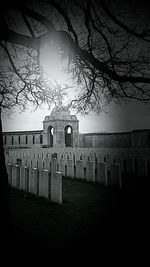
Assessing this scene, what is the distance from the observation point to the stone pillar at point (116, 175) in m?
6.35

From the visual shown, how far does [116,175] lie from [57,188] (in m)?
2.31

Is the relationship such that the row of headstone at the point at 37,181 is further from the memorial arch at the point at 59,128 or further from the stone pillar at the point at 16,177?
the memorial arch at the point at 59,128

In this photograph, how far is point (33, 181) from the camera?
5992 millimetres

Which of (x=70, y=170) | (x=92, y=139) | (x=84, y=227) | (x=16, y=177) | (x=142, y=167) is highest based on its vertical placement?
(x=92, y=139)

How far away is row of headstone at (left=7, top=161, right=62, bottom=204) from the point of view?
5.14 metres

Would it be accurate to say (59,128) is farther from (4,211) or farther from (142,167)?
(4,211)

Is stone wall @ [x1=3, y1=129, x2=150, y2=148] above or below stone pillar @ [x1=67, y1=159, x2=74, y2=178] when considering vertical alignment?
above

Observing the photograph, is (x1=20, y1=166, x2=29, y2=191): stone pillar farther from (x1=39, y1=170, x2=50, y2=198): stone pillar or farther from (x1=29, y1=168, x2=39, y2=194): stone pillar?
(x1=39, y1=170, x2=50, y2=198): stone pillar

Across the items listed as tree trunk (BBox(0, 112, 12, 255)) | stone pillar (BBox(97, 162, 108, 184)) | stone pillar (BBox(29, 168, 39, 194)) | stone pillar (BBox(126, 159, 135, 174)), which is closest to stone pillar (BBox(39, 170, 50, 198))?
stone pillar (BBox(29, 168, 39, 194))

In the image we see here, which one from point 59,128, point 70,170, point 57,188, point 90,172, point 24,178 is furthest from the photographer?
point 59,128

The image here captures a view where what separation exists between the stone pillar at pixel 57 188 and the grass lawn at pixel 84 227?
7.5 inches

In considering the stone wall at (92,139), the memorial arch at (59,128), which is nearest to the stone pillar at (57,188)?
the stone wall at (92,139)

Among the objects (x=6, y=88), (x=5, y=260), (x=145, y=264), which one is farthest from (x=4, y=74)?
(x=145, y=264)

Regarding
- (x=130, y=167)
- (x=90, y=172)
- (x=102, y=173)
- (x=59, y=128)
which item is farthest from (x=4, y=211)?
(x=59, y=128)
